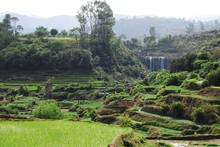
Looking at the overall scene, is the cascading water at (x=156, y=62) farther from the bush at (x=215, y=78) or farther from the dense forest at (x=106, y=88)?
the bush at (x=215, y=78)

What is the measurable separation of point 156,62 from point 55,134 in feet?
327

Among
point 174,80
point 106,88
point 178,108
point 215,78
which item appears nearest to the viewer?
point 178,108

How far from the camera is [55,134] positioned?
1797 centimetres

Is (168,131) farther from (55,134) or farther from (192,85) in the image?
(55,134)

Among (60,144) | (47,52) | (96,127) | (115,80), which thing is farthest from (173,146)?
(47,52)

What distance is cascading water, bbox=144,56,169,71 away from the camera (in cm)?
11283

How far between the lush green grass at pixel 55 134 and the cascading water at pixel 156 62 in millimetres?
93283

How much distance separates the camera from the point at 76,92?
78.1 m

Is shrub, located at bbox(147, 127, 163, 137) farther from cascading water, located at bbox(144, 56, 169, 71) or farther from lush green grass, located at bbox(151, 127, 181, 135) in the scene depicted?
cascading water, located at bbox(144, 56, 169, 71)

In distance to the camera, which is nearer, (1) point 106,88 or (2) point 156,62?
(1) point 106,88

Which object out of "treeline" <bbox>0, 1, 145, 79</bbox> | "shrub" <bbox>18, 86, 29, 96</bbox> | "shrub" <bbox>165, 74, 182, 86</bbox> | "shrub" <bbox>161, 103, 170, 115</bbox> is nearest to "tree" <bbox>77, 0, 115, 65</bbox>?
"treeline" <bbox>0, 1, 145, 79</bbox>

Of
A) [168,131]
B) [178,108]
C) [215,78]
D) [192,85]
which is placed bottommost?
[168,131]

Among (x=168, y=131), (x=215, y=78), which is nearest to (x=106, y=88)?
(x=215, y=78)

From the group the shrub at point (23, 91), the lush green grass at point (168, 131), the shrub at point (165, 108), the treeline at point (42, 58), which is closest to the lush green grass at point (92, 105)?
the shrub at point (23, 91)
